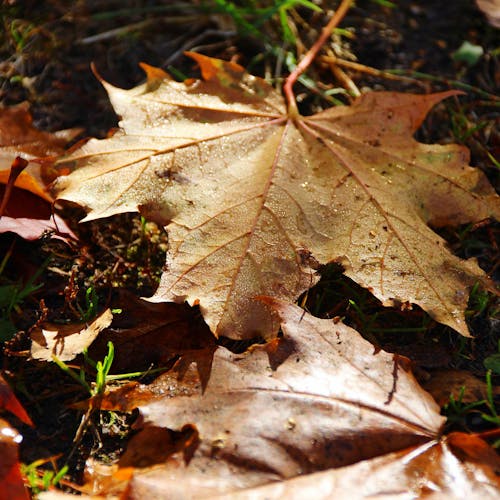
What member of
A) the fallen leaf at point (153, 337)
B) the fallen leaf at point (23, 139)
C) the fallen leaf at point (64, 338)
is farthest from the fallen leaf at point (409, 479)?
the fallen leaf at point (23, 139)

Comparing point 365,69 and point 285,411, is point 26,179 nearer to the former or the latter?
point 285,411

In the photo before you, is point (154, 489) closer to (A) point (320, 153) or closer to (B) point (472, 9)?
(A) point (320, 153)

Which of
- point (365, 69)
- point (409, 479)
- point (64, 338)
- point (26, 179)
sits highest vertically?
point (365, 69)

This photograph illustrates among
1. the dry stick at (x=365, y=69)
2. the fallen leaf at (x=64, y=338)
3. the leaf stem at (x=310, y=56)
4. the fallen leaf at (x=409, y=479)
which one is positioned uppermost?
the leaf stem at (x=310, y=56)

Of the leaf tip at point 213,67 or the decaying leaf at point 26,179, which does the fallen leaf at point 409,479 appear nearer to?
the decaying leaf at point 26,179

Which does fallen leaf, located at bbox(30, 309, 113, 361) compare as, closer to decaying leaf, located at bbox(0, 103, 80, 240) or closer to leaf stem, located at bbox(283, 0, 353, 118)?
decaying leaf, located at bbox(0, 103, 80, 240)

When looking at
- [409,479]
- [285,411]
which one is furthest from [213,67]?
[409,479]

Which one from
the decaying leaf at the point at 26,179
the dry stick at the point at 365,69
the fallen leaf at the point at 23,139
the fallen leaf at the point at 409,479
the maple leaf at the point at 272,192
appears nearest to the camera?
the fallen leaf at the point at 409,479
